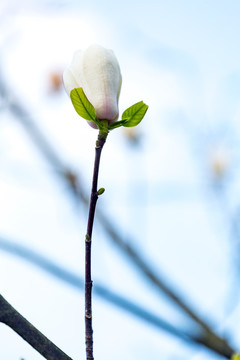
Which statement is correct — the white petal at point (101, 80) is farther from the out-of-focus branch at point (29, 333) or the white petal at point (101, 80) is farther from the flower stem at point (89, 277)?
the out-of-focus branch at point (29, 333)

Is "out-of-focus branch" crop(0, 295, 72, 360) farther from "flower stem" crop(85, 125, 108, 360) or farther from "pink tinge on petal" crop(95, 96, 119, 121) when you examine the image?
"pink tinge on petal" crop(95, 96, 119, 121)

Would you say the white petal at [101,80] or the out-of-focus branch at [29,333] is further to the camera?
the white petal at [101,80]

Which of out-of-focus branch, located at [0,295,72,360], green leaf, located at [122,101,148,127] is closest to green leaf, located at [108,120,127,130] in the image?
green leaf, located at [122,101,148,127]

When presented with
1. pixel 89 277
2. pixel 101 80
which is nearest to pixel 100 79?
pixel 101 80

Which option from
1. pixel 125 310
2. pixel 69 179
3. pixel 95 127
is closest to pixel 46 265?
pixel 125 310

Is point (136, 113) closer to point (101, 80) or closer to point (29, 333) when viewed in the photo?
point (101, 80)

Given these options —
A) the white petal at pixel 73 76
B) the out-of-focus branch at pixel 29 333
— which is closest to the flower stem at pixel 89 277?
the out-of-focus branch at pixel 29 333

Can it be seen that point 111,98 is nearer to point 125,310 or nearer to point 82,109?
point 82,109
